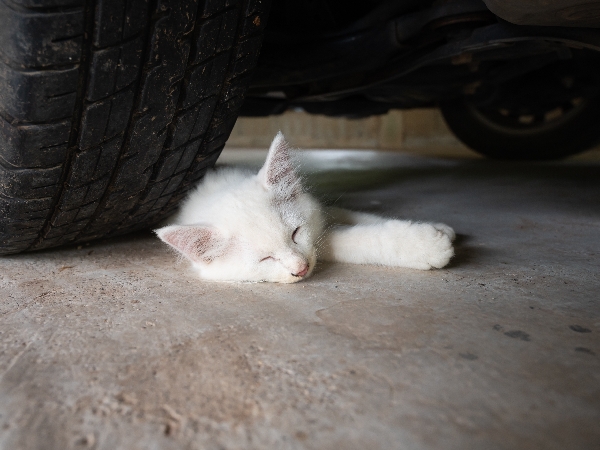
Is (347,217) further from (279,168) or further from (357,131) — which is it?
(357,131)

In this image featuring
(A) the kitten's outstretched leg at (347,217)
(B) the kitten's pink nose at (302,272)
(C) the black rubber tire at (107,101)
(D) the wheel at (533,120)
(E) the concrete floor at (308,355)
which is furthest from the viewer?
(D) the wheel at (533,120)

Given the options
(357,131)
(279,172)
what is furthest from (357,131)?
(279,172)

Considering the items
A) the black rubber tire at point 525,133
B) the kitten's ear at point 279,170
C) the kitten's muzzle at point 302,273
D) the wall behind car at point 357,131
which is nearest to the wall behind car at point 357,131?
the wall behind car at point 357,131

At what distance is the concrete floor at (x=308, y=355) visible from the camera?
0.71 metres

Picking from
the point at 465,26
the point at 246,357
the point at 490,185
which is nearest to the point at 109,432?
the point at 246,357

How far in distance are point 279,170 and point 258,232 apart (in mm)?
281

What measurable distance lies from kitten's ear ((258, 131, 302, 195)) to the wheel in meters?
2.32

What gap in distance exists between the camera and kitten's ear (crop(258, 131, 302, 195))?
5.13 feet

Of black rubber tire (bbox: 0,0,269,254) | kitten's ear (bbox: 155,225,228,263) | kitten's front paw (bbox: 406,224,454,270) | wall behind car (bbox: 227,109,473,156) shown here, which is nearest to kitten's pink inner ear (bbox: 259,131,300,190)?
black rubber tire (bbox: 0,0,269,254)

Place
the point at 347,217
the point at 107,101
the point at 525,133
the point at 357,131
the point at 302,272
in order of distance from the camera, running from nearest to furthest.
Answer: the point at 107,101 < the point at 302,272 < the point at 347,217 < the point at 525,133 < the point at 357,131

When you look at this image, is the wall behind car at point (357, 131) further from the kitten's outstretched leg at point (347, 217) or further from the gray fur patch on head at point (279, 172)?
the gray fur patch on head at point (279, 172)

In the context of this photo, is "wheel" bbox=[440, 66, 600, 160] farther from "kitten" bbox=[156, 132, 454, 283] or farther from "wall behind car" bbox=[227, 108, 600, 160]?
"wall behind car" bbox=[227, 108, 600, 160]

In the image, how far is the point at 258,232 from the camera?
4.71ft

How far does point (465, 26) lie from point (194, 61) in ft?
3.44
